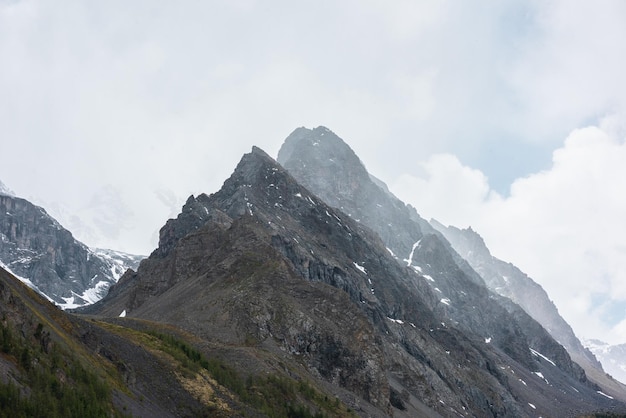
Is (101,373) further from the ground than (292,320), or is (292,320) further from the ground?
(292,320)

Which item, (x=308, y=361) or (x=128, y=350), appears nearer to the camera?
(x=128, y=350)

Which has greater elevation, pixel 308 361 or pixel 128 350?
pixel 308 361

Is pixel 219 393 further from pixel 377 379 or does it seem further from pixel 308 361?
pixel 377 379

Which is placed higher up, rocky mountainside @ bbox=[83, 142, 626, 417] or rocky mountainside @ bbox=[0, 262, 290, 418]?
rocky mountainside @ bbox=[83, 142, 626, 417]

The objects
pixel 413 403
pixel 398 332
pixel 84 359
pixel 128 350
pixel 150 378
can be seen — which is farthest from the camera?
pixel 398 332

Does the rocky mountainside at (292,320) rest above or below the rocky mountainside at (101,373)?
above

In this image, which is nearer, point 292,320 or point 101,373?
point 101,373

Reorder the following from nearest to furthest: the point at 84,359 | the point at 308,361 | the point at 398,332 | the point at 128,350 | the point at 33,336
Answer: the point at 33,336, the point at 84,359, the point at 128,350, the point at 308,361, the point at 398,332

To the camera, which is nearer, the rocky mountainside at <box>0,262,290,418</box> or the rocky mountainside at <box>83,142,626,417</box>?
the rocky mountainside at <box>0,262,290,418</box>

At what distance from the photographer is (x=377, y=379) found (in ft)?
346

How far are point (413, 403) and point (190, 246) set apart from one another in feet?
231

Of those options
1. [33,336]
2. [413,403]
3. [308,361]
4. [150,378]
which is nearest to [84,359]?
[33,336]

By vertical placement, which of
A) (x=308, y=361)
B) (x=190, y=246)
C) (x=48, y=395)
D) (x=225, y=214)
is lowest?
(x=48, y=395)

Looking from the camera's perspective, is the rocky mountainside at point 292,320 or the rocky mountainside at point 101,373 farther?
the rocky mountainside at point 292,320
